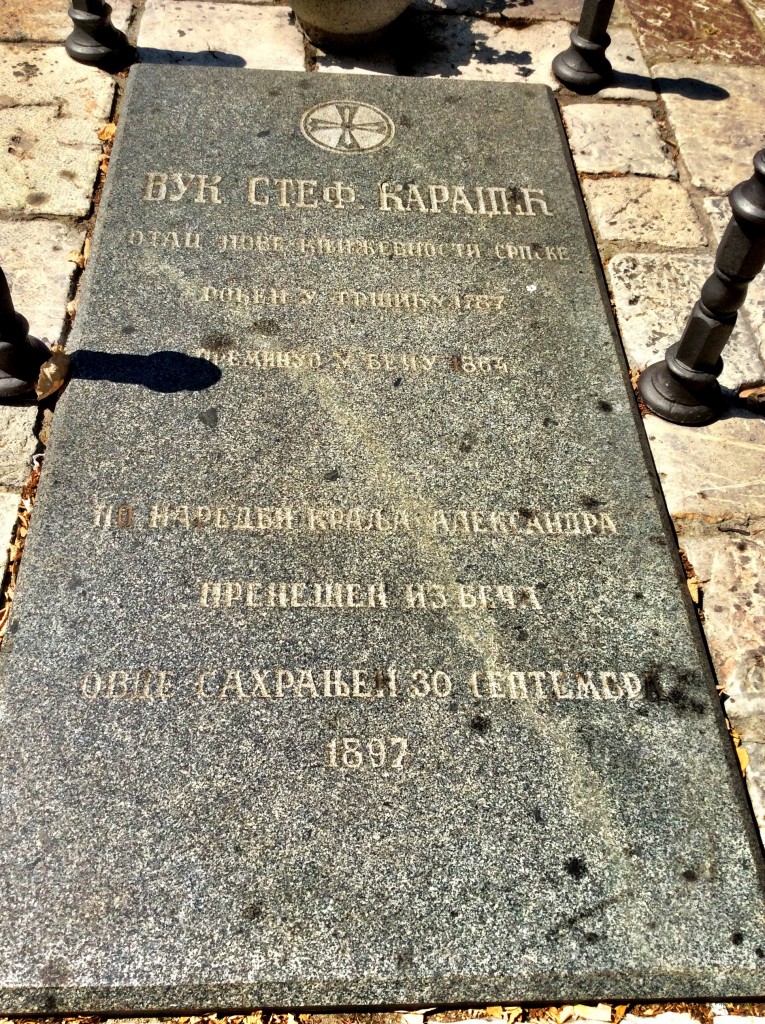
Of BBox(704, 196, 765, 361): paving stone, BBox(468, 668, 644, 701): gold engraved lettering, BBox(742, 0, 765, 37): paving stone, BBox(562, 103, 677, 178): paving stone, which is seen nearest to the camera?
BBox(468, 668, 644, 701): gold engraved lettering

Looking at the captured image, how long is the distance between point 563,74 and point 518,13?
0.64 m

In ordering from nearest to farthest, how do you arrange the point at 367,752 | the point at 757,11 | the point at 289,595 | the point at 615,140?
the point at 367,752 → the point at 289,595 → the point at 615,140 → the point at 757,11

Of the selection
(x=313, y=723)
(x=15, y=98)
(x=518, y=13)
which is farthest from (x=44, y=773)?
(x=518, y=13)

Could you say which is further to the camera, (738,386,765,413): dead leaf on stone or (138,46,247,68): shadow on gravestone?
(138,46,247,68): shadow on gravestone

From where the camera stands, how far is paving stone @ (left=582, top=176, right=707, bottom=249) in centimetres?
378

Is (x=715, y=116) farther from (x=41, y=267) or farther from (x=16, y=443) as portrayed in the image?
(x=16, y=443)

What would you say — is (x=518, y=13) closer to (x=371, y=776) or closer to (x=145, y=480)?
(x=145, y=480)

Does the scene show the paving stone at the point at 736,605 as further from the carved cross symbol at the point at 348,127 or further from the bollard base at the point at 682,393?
the carved cross symbol at the point at 348,127

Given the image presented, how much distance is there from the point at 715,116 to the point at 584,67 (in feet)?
2.08

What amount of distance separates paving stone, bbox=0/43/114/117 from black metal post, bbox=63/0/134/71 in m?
0.05

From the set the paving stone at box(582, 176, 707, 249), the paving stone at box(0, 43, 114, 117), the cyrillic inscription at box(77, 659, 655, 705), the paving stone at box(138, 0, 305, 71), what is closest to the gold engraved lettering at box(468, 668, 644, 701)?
the cyrillic inscription at box(77, 659, 655, 705)

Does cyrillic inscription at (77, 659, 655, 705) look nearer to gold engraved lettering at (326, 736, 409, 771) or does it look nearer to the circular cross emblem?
gold engraved lettering at (326, 736, 409, 771)

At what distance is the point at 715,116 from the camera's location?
438cm

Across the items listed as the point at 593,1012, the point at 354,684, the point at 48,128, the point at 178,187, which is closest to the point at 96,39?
the point at 48,128
